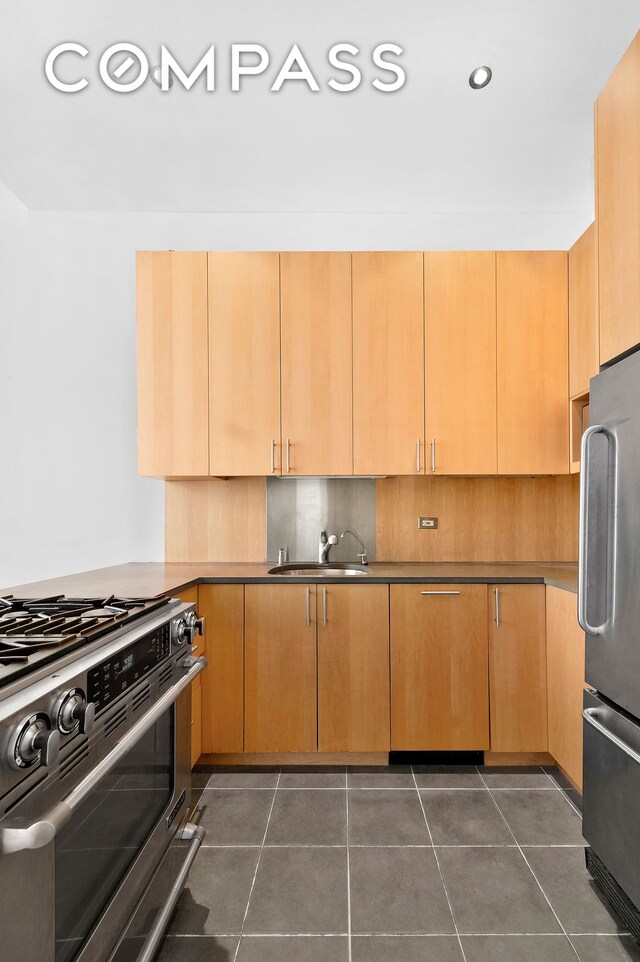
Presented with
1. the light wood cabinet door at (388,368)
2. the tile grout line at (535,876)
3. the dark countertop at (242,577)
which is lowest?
the tile grout line at (535,876)

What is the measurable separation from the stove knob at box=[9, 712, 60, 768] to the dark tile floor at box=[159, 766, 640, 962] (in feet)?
3.34

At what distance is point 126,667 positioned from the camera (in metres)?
1.23

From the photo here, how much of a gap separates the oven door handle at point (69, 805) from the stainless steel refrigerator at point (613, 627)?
124 cm

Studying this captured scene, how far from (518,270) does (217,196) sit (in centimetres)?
169

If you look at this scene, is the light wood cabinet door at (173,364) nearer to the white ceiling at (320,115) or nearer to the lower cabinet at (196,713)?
the white ceiling at (320,115)

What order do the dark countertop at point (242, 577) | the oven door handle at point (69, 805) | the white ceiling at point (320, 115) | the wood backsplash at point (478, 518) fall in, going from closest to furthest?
1. the oven door handle at point (69, 805)
2. the white ceiling at point (320, 115)
3. the dark countertop at point (242, 577)
4. the wood backsplash at point (478, 518)

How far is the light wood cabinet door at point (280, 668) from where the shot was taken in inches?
97.3

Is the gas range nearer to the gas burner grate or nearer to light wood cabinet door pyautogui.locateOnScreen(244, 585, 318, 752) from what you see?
the gas burner grate

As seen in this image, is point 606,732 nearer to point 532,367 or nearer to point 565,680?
point 565,680

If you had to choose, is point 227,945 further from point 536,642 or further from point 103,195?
point 103,195

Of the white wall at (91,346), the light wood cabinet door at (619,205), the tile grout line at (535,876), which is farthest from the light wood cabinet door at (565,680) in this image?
the white wall at (91,346)

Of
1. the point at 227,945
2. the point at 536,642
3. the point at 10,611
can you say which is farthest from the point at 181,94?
the point at 227,945

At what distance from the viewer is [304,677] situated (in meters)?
2.49

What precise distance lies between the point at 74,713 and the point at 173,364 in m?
2.11
